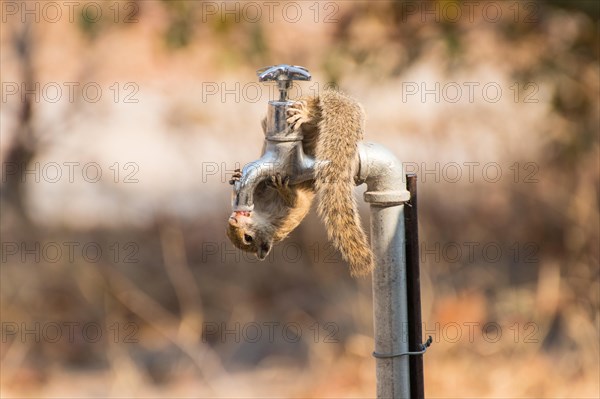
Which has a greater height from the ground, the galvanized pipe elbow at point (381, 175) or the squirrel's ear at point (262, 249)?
the galvanized pipe elbow at point (381, 175)

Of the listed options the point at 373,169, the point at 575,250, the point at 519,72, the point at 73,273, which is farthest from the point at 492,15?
the point at 373,169

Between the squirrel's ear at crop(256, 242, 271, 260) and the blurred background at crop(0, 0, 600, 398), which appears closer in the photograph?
the squirrel's ear at crop(256, 242, 271, 260)

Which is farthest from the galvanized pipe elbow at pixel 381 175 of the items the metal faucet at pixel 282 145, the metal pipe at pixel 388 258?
the metal faucet at pixel 282 145

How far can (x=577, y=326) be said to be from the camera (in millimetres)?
4473

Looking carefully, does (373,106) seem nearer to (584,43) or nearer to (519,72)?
(519,72)

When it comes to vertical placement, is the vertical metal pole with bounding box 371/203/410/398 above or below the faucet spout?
below

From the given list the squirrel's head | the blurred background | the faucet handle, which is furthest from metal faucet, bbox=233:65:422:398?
the blurred background

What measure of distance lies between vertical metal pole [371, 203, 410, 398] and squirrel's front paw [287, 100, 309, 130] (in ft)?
0.74

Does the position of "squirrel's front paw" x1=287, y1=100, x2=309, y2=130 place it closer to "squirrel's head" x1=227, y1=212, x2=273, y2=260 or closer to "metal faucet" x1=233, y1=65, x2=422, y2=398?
"metal faucet" x1=233, y1=65, x2=422, y2=398

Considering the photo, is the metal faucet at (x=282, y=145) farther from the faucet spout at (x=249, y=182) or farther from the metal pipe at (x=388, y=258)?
the metal pipe at (x=388, y=258)

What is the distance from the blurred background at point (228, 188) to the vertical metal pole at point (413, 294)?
2453 mm

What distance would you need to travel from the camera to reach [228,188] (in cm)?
557

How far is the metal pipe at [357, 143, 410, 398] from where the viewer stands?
179 centimetres

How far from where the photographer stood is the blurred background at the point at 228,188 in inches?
183
